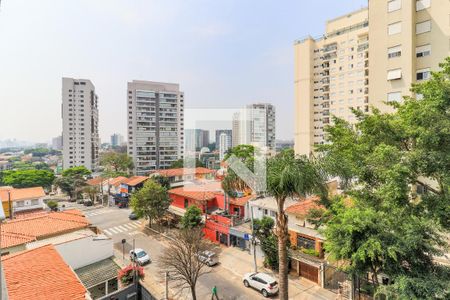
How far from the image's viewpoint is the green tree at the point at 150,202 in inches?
950

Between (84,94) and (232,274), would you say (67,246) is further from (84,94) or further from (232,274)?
(84,94)

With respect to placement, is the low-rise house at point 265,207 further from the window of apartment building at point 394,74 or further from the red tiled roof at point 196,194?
the window of apartment building at point 394,74

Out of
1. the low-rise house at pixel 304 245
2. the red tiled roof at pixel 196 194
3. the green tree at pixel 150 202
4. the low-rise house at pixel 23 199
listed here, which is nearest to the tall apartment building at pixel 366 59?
the low-rise house at pixel 304 245

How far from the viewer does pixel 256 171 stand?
11.3 m

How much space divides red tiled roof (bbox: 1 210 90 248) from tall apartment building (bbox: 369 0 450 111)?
2260 cm

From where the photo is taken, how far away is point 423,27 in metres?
17.3

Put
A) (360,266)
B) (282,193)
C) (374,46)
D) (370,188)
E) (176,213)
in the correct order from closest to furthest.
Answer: (360,266) < (370,188) < (282,193) < (374,46) < (176,213)

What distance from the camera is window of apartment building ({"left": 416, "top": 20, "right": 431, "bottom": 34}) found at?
17078 mm

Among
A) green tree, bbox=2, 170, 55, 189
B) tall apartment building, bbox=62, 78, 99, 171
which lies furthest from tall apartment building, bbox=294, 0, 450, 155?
tall apartment building, bbox=62, 78, 99, 171

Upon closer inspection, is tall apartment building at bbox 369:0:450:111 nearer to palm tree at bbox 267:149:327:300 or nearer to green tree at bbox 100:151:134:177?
palm tree at bbox 267:149:327:300

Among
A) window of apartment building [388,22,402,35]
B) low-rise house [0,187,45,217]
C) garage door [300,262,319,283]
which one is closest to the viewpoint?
garage door [300,262,319,283]

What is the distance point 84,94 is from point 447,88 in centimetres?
7943

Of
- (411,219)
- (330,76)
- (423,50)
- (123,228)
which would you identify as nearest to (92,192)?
(123,228)

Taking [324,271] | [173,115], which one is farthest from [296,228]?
[173,115]
